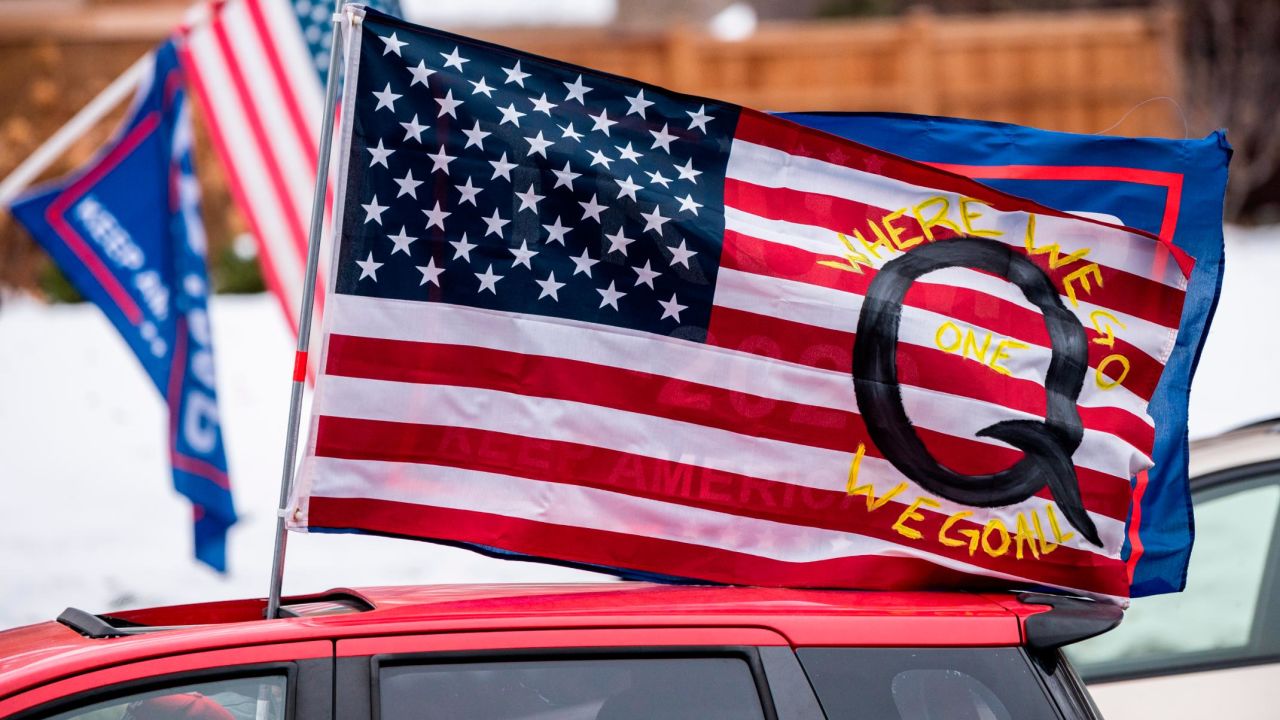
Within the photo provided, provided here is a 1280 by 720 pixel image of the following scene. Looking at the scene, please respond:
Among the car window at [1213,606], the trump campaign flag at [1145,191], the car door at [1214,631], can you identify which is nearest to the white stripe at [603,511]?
Answer: the trump campaign flag at [1145,191]

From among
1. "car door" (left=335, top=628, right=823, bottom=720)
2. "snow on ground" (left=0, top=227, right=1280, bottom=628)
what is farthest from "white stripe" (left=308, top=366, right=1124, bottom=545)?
"snow on ground" (left=0, top=227, right=1280, bottom=628)

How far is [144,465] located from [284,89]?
4257 millimetres

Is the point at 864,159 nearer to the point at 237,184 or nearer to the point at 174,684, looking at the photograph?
Answer: the point at 174,684

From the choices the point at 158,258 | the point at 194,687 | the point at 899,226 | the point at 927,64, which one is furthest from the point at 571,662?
the point at 927,64

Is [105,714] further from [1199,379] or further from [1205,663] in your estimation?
[1199,379]

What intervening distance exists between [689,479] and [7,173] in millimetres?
15111

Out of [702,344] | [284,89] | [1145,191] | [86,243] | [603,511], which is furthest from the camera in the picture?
[284,89]

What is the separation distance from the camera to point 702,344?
3.32 metres

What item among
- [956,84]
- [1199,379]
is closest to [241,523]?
[1199,379]

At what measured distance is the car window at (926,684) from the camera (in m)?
2.63

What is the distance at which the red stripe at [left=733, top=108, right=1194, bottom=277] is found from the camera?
11.2 feet

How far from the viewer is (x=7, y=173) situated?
16.1 meters

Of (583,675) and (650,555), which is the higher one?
A: (650,555)

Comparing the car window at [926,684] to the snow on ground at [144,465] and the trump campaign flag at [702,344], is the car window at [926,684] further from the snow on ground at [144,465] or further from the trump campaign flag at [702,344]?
the snow on ground at [144,465]
